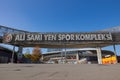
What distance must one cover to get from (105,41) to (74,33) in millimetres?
9592

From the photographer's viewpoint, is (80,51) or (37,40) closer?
(37,40)

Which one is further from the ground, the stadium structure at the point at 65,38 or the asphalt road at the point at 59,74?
the stadium structure at the point at 65,38

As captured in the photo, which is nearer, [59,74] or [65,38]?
[59,74]

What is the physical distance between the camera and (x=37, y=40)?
3731 centimetres

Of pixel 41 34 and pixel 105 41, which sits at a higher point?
pixel 41 34

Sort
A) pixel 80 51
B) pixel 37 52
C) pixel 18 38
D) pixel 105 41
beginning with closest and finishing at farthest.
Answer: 1. pixel 105 41
2. pixel 18 38
3. pixel 37 52
4. pixel 80 51

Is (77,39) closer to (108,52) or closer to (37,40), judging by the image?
(37,40)

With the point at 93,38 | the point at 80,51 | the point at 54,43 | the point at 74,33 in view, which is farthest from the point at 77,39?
the point at 80,51

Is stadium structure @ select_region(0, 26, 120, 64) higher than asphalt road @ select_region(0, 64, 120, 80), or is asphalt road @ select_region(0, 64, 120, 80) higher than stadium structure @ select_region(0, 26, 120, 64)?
stadium structure @ select_region(0, 26, 120, 64)

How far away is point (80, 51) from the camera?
77750 mm

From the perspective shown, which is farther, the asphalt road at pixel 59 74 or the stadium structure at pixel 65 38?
the stadium structure at pixel 65 38

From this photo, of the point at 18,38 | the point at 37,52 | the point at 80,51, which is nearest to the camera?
the point at 18,38

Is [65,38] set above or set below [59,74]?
above

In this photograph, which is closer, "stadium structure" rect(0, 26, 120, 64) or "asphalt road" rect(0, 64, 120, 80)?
"asphalt road" rect(0, 64, 120, 80)
